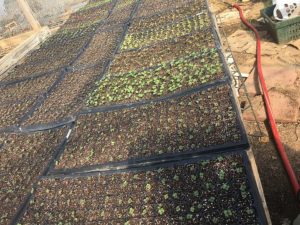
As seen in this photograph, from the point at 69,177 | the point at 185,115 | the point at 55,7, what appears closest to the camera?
the point at 69,177

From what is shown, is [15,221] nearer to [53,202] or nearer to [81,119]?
[53,202]

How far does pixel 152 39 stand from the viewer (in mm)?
6961

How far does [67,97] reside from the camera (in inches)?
228

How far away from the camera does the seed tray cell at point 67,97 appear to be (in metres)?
5.31

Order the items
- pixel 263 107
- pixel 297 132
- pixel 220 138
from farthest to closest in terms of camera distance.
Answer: pixel 263 107 < pixel 297 132 < pixel 220 138

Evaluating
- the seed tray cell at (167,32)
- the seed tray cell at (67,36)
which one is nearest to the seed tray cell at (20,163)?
the seed tray cell at (167,32)

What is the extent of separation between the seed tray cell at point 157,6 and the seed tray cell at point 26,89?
337 cm

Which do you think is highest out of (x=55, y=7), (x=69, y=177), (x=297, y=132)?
(x=55, y=7)

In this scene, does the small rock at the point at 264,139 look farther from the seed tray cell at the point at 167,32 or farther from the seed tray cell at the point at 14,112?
the seed tray cell at the point at 14,112

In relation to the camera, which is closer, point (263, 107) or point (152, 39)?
point (263, 107)

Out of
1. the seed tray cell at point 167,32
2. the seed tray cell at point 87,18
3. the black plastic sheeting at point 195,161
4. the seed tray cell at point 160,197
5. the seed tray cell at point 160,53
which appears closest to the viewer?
the black plastic sheeting at point 195,161

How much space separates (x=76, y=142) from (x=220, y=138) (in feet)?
6.94

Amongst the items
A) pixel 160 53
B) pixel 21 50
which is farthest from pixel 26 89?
pixel 21 50

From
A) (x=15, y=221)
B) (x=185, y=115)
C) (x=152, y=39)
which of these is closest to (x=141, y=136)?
(x=185, y=115)
